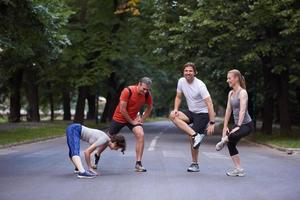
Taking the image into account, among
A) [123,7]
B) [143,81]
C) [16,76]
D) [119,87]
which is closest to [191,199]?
[143,81]

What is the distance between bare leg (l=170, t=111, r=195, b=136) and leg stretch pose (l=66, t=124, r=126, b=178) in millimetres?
1154

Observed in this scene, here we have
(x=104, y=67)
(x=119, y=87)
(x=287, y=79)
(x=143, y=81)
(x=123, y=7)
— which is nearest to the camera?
(x=143, y=81)

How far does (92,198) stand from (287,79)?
2163cm

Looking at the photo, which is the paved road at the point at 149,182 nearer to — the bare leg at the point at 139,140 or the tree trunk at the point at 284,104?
the bare leg at the point at 139,140

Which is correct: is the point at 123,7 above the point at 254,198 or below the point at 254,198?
above

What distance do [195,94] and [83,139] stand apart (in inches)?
90.4

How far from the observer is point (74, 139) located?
11.5 meters

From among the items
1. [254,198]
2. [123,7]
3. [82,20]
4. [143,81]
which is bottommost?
[254,198]

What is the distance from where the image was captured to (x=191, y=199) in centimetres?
895

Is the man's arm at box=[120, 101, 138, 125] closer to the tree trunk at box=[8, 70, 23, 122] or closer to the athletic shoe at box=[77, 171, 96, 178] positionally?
the athletic shoe at box=[77, 171, 96, 178]

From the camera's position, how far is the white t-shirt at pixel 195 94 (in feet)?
39.9

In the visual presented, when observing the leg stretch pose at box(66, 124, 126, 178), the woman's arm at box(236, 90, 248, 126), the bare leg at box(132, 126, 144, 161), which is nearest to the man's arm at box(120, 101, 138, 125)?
the bare leg at box(132, 126, 144, 161)

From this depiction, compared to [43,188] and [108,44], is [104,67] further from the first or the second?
[43,188]

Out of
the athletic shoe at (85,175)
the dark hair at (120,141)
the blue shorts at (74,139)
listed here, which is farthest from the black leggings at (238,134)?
the blue shorts at (74,139)
